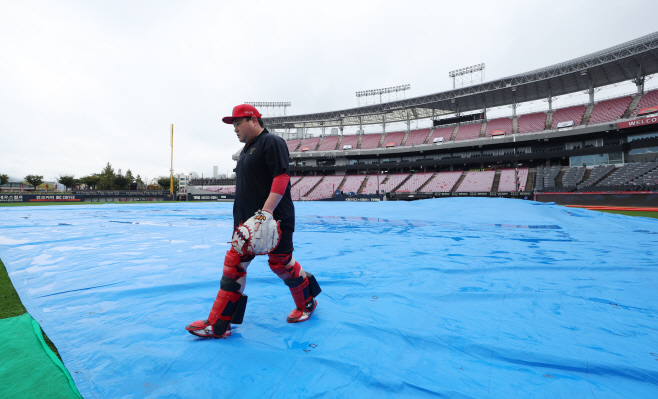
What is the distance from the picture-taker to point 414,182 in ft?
111

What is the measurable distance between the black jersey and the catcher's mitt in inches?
8.2

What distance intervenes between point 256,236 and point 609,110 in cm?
3849

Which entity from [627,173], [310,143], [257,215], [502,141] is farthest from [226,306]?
[310,143]

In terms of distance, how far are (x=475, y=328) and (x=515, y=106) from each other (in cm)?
3946

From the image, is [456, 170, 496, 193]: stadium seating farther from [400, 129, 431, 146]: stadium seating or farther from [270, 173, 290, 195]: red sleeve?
[270, 173, 290, 195]: red sleeve

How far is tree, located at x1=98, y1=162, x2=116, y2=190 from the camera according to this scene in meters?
48.8

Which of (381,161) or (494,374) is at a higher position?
(381,161)

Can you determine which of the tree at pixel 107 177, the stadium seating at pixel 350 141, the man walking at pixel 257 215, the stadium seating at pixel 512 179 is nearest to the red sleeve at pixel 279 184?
the man walking at pixel 257 215

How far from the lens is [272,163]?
1843mm

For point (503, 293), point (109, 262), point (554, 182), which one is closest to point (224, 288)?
point (503, 293)

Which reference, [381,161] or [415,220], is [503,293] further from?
[381,161]

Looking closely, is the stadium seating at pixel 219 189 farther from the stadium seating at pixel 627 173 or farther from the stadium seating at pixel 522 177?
the stadium seating at pixel 627 173

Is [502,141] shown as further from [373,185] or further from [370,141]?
[370,141]

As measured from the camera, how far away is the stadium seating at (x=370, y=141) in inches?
1589
